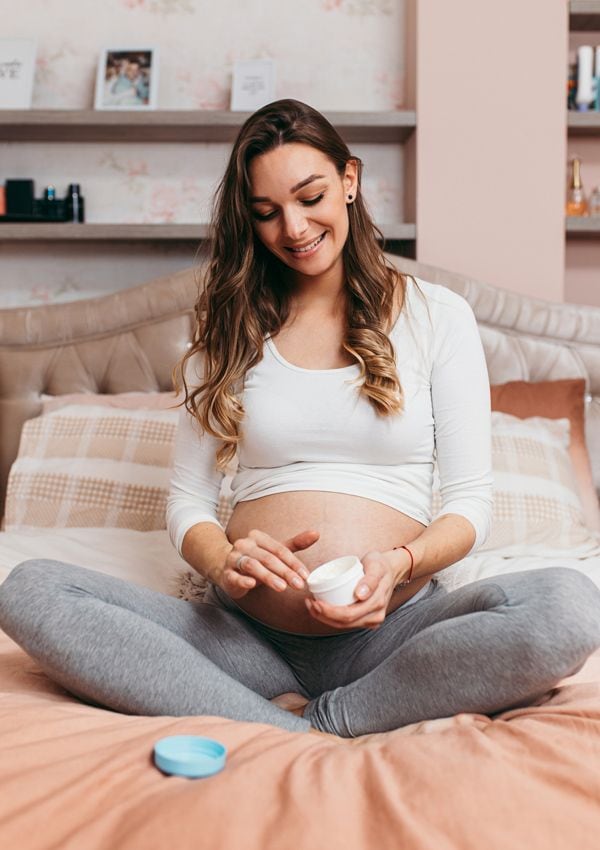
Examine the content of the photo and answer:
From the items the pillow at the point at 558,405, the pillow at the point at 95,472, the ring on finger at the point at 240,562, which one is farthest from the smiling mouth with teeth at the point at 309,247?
the pillow at the point at 558,405

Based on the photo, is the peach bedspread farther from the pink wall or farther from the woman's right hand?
the pink wall

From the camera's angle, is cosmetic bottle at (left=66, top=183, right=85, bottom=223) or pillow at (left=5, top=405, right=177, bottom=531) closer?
pillow at (left=5, top=405, right=177, bottom=531)

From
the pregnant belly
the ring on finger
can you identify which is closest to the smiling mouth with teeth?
the pregnant belly

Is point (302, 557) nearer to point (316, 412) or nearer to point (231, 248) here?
point (316, 412)

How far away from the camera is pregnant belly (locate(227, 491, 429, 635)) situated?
1328mm

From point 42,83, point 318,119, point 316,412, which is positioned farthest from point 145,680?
point 42,83

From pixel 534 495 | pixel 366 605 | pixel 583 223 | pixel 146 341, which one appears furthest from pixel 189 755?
pixel 583 223

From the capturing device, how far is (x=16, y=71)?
2.74 m

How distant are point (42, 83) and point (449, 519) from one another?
210cm

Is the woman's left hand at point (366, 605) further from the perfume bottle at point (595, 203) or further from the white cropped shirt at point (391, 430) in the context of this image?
the perfume bottle at point (595, 203)

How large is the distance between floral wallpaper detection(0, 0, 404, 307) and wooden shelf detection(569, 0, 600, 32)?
492mm

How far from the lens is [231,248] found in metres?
1.55

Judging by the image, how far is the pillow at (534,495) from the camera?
2.01m

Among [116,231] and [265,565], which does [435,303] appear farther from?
[116,231]
